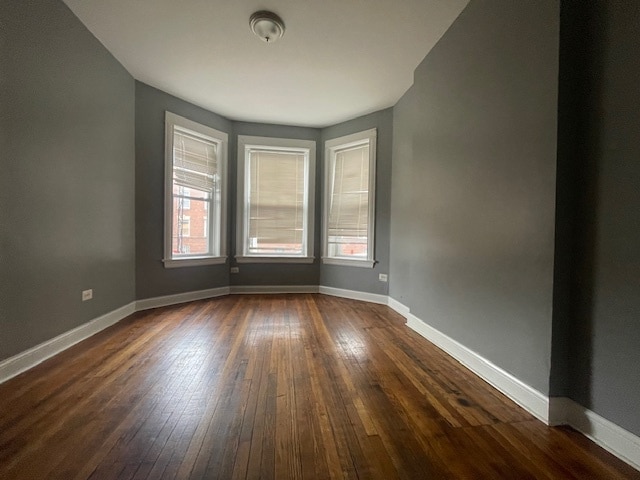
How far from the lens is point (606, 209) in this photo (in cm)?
130

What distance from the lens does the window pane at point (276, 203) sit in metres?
4.47

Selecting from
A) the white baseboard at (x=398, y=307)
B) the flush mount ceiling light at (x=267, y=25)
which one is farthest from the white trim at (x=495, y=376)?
the flush mount ceiling light at (x=267, y=25)

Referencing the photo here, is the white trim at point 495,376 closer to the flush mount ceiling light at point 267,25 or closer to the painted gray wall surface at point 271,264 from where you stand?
the painted gray wall surface at point 271,264

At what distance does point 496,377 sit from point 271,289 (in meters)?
3.35

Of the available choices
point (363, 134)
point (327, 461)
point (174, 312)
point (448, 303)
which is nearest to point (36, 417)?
point (327, 461)

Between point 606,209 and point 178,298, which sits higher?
point 606,209

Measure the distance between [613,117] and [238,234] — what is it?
13.5 ft

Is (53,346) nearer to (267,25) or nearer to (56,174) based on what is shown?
(56,174)

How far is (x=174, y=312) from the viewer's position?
3.34 m

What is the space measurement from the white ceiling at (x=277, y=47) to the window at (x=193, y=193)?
48 cm

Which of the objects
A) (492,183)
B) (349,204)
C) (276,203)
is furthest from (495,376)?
(276,203)

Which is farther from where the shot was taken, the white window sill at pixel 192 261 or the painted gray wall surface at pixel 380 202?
the painted gray wall surface at pixel 380 202

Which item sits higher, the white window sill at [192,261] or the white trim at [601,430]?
the white window sill at [192,261]

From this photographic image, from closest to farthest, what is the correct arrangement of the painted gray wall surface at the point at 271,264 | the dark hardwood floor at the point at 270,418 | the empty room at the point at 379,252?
the dark hardwood floor at the point at 270,418 < the empty room at the point at 379,252 < the painted gray wall surface at the point at 271,264
